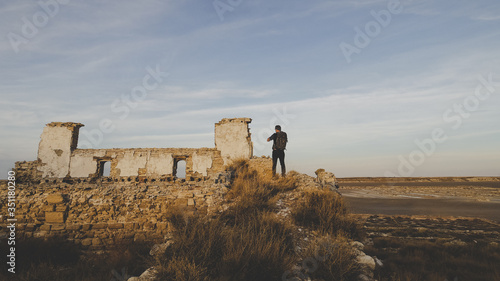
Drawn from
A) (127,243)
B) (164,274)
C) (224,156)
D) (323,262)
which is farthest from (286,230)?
(224,156)

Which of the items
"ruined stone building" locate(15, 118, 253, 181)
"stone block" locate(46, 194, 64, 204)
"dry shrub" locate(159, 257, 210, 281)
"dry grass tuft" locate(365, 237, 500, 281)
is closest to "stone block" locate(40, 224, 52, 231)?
"stone block" locate(46, 194, 64, 204)

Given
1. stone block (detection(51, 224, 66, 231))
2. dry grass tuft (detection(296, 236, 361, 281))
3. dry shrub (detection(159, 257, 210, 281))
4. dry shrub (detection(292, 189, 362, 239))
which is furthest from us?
stone block (detection(51, 224, 66, 231))

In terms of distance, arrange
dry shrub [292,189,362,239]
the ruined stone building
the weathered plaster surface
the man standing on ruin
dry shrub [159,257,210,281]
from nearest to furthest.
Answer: dry shrub [159,257,210,281], dry shrub [292,189,362,239], the man standing on ruin, the ruined stone building, the weathered plaster surface

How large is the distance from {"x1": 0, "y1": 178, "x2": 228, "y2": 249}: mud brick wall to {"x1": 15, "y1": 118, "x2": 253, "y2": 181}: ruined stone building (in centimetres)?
849

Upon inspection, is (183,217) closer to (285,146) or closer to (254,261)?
(254,261)

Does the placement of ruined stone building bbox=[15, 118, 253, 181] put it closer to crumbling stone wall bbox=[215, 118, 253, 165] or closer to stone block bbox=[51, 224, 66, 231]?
crumbling stone wall bbox=[215, 118, 253, 165]

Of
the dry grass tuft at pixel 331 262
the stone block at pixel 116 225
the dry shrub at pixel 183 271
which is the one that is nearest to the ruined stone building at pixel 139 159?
the stone block at pixel 116 225

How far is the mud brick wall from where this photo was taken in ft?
22.2

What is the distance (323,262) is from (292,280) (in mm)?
635

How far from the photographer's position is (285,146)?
838 cm

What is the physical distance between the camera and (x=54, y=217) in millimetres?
6941

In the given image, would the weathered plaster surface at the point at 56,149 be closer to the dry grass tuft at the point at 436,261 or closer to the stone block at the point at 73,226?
the stone block at the point at 73,226

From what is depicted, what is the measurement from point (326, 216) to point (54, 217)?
724 centimetres

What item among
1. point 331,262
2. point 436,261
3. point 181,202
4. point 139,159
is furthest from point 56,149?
point 436,261
